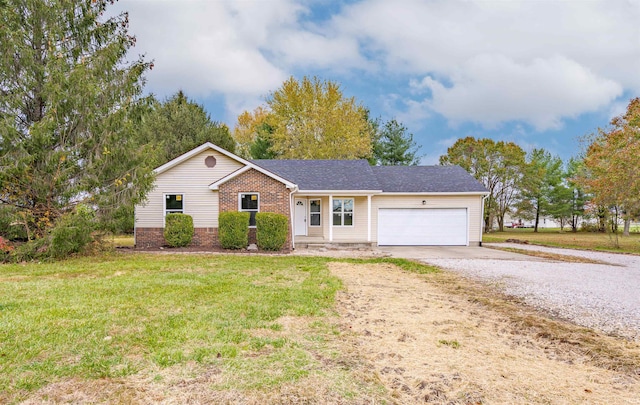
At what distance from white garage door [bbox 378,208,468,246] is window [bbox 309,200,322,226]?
9.81 feet

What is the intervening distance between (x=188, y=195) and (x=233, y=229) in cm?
272

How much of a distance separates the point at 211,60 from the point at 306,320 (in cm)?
2374

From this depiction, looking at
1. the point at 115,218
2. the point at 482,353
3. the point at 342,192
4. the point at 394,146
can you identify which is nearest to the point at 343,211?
the point at 342,192

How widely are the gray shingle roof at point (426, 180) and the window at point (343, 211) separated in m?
1.88

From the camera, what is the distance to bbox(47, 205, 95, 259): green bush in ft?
31.9

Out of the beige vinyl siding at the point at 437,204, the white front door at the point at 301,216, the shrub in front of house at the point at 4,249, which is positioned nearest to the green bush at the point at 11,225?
Result: the shrub in front of house at the point at 4,249

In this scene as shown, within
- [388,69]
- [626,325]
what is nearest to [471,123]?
[388,69]

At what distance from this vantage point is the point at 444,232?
1683cm

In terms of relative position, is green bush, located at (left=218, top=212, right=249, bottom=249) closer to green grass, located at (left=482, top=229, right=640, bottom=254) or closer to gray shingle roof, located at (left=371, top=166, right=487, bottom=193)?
gray shingle roof, located at (left=371, top=166, right=487, bottom=193)

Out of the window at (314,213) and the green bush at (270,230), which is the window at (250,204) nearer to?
the green bush at (270,230)

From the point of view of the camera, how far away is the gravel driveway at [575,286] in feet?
17.3

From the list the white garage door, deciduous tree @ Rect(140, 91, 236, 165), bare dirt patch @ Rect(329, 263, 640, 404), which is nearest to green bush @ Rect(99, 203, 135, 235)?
bare dirt patch @ Rect(329, 263, 640, 404)

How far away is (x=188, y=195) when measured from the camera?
14156 mm

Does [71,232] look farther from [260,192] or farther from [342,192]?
[342,192]
